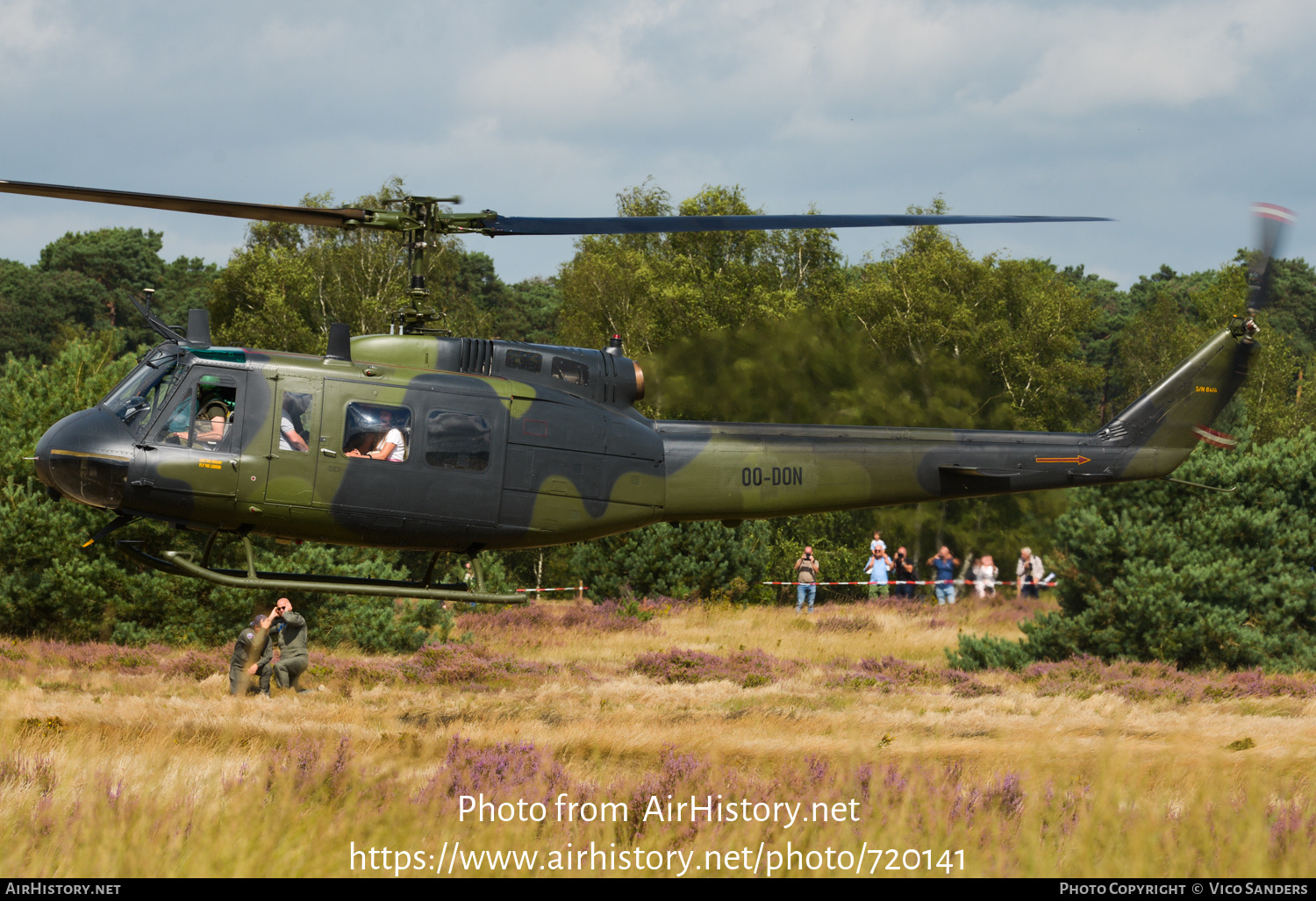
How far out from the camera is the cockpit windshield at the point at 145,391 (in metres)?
9.91

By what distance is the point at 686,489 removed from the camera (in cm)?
1134

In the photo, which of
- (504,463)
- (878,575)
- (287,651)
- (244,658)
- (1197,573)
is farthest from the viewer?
(878,575)

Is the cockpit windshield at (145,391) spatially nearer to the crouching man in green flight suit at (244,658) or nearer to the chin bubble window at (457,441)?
the chin bubble window at (457,441)

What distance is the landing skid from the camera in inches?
389

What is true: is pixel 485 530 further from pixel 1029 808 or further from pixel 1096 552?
pixel 1096 552

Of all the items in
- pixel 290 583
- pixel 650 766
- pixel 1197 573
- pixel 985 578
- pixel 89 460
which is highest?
pixel 89 460

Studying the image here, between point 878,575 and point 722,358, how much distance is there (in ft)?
22.4

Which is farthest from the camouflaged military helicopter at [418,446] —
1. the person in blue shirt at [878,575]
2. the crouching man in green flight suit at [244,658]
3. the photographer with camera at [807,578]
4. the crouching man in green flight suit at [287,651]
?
the person in blue shirt at [878,575]

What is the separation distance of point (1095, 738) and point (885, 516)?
2072 centimetres

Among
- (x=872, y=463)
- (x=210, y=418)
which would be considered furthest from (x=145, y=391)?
(x=872, y=463)

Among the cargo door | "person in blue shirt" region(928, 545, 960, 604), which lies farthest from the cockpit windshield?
"person in blue shirt" region(928, 545, 960, 604)

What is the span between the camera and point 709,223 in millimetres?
10117

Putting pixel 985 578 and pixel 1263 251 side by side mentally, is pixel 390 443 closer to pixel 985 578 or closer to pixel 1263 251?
pixel 1263 251

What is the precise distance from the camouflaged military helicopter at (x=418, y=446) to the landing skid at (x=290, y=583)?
0.03 meters
